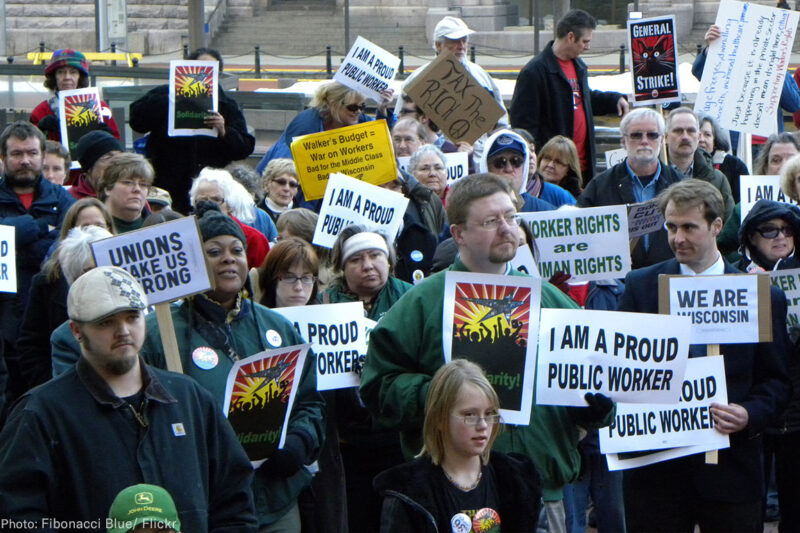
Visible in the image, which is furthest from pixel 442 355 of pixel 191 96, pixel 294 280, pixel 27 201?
pixel 191 96

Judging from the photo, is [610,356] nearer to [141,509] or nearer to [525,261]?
[525,261]

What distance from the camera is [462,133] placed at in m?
8.90

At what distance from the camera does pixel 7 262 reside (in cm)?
689

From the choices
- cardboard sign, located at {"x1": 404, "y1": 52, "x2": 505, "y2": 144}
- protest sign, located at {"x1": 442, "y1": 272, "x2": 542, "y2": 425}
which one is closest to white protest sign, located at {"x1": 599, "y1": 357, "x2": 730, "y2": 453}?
protest sign, located at {"x1": 442, "y1": 272, "x2": 542, "y2": 425}

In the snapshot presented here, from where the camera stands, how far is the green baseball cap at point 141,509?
145 inches

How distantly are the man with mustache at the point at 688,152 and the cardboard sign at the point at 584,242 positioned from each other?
169cm

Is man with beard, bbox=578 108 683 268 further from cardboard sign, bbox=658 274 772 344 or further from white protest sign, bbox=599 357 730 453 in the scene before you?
white protest sign, bbox=599 357 730 453

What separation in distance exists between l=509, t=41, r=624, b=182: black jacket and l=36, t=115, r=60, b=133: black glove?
322cm

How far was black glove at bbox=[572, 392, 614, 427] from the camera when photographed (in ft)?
15.1

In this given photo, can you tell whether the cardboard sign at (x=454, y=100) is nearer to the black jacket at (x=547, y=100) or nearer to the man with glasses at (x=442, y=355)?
the black jacket at (x=547, y=100)

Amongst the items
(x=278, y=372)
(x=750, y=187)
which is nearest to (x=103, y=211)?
(x=278, y=372)

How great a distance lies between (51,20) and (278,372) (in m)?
30.2

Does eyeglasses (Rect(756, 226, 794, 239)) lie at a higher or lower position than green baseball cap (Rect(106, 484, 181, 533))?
higher

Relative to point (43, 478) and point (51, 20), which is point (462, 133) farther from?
point (51, 20)
